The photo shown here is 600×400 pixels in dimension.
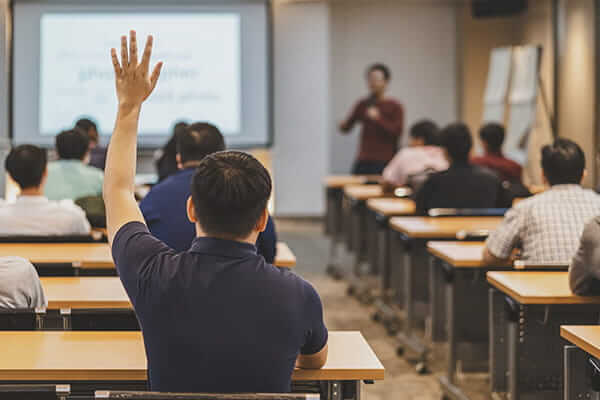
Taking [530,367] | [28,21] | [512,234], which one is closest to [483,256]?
[512,234]

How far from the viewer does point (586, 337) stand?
2.33m

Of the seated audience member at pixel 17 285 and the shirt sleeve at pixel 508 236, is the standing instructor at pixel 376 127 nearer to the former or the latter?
the shirt sleeve at pixel 508 236

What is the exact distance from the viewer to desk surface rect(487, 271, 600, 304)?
9.26ft

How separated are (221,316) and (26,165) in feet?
7.62

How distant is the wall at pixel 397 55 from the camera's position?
11336 millimetres

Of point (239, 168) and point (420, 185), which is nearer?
point (239, 168)

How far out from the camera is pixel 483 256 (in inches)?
141

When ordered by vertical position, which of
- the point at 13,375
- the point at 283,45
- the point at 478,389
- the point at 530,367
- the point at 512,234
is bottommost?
the point at 478,389

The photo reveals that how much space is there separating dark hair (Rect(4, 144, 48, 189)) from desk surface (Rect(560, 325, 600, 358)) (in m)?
2.32

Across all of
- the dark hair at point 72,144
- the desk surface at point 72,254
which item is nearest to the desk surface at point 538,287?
the desk surface at point 72,254

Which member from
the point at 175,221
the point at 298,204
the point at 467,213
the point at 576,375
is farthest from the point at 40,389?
the point at 298,204

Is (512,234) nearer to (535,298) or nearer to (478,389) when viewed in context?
(535,298)

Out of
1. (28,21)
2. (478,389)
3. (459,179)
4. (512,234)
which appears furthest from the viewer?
(28,21)

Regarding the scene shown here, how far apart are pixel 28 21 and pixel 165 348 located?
8667 mm
